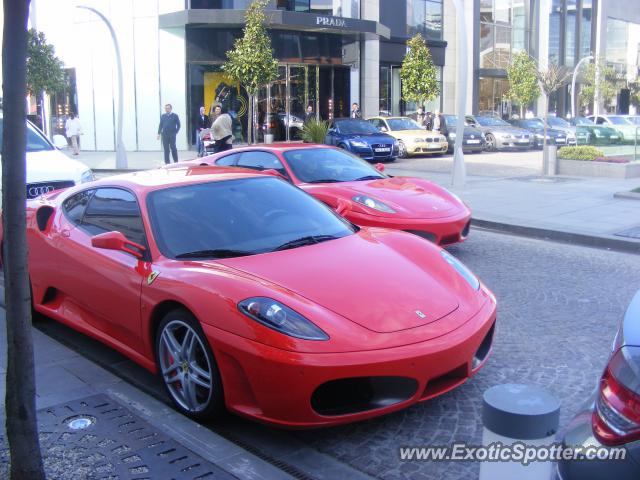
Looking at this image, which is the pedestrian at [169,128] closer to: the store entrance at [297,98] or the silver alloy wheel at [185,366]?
the store entrance at [297,98]

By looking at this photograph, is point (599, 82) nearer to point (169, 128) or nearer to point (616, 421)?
point (169, 128)

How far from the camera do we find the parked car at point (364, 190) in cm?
793

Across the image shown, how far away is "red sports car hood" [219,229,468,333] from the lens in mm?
3906

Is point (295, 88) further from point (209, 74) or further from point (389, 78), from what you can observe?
point (389, 78)

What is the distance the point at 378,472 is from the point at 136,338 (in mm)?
1833

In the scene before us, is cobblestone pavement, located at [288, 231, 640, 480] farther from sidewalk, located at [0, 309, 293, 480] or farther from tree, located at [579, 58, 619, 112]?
tree, located at [579, 58, 619, 112]

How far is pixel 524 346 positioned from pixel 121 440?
3031 millimetres

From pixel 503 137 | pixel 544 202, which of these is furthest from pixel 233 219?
pixel 503 137

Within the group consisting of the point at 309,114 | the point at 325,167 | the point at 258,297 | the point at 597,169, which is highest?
the point at 309,114

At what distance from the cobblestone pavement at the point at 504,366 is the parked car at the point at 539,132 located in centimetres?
2211

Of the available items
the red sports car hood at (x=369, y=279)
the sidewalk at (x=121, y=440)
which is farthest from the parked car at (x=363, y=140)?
the sidewalk at (x=121, y=440)

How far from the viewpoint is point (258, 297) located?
12.6 ft

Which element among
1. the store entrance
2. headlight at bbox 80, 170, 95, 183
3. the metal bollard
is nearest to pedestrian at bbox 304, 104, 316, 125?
the store entrance

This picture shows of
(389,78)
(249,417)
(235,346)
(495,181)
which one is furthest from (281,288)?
(389,78)
